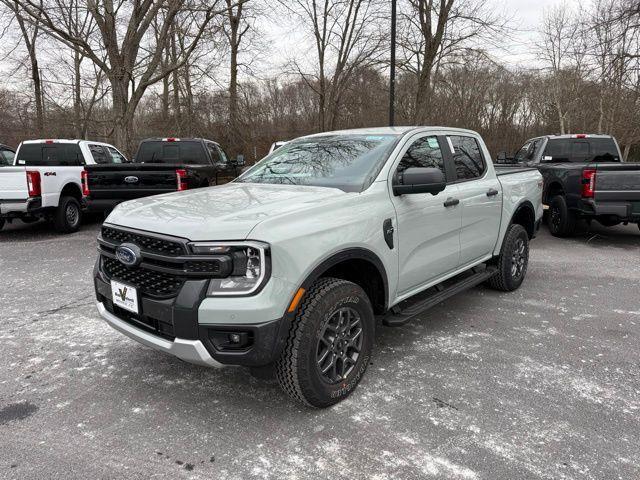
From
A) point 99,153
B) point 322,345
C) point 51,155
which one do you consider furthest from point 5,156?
point 322,345

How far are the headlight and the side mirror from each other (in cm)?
130

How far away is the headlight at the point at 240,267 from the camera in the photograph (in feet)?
7.97

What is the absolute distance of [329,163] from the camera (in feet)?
12.0

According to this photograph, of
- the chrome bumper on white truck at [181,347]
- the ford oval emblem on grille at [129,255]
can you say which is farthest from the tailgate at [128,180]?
the chrome bumper on white truck at [181,347]

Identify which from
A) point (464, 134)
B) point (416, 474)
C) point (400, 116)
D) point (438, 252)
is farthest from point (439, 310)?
point (400, 116)

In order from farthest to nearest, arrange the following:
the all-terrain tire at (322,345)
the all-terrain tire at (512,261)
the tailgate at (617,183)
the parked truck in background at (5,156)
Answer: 1. the parked truck in background at (5,156)
2. the tailgate at (617,183)
3. the all-terrain tire at (512,261)
4. the all-terrain tire at (322,345)

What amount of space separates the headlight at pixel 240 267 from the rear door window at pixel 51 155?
932 cm

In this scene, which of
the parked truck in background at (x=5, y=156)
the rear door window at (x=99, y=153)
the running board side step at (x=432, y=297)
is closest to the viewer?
the running board side step at (x=432, y=297)

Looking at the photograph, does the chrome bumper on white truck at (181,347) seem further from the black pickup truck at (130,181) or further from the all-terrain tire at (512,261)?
the black pickup truck at (130,181)

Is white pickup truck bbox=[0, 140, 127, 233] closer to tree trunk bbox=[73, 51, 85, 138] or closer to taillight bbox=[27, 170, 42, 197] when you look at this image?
taillight bbox=[27, 170, 42, 197]

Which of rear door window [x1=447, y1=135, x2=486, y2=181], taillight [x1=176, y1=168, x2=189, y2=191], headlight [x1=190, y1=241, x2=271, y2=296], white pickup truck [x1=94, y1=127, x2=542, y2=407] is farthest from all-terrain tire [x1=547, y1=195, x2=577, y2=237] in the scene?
headlight [x1=190, y1=241, x2=271, y2=296]

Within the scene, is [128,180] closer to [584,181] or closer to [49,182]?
[49,182]

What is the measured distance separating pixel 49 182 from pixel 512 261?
26.7 feet

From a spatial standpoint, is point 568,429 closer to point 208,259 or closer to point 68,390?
point 208,259
